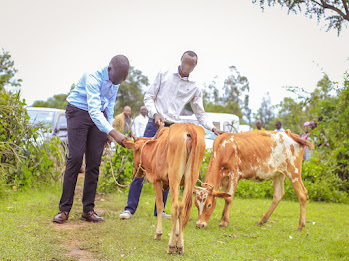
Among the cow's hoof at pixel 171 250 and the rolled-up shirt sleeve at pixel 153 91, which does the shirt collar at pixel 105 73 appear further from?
the cow's hoof at pixel 171 250

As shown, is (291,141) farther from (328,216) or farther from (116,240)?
(116,240)

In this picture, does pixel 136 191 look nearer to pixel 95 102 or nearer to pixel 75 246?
pixel 95 102

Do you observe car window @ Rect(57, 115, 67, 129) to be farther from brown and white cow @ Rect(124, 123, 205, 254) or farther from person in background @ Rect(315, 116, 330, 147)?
brown and white cow @ Rect(124, 123, 205, 254)

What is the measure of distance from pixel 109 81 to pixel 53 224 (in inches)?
84.3

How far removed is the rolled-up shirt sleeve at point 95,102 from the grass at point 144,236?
141cm

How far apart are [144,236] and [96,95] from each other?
6.52 ft

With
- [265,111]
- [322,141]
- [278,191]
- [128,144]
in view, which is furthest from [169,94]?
[265,111]

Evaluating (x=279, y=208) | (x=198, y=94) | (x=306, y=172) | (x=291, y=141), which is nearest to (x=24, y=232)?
(x=198, y=94)

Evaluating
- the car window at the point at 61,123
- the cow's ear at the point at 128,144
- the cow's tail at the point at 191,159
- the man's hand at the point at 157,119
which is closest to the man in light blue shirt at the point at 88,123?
the cow's ear at the point at 128,144

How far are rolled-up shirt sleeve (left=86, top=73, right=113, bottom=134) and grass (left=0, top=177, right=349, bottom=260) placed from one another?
141 centimetres

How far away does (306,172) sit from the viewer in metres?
9.75

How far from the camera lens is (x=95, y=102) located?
18.2 feet

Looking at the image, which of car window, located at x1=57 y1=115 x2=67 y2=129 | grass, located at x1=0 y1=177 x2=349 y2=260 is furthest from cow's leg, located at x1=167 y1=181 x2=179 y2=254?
car window, located at x1=57 y1=115 x2=67 y2=129

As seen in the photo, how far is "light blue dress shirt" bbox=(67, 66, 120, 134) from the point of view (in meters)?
5.44
